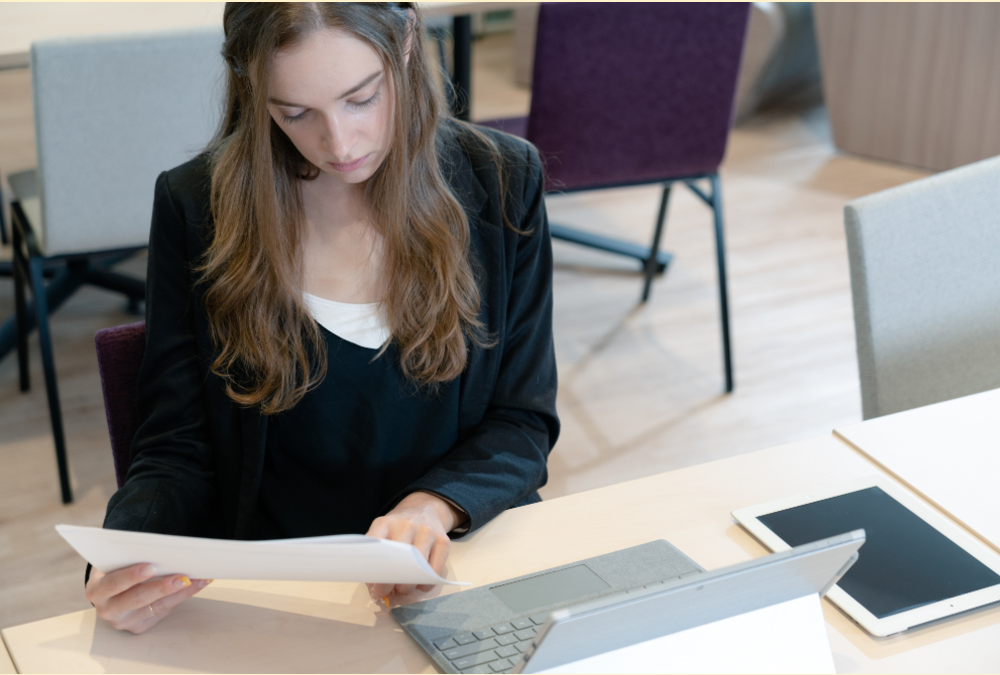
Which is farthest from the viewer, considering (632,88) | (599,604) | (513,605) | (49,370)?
(632,88)

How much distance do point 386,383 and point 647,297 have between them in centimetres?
181

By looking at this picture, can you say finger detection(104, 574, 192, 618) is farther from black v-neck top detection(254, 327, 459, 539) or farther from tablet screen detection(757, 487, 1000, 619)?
tablet screen detection(757, 487, 1000, 619)

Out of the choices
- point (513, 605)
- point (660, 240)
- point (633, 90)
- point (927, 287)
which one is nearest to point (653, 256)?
point (660, 240)

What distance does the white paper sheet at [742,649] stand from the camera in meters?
0.72

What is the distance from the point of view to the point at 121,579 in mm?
818

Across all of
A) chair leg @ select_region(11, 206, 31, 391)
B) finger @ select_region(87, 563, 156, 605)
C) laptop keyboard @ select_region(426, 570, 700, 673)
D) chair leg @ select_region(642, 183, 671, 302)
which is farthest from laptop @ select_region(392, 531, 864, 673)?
chair leg @ select_region(642, 183, 671, 302)

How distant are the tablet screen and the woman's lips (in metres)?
0.54

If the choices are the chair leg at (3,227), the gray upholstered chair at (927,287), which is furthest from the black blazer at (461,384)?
the chair leg at (3,227)

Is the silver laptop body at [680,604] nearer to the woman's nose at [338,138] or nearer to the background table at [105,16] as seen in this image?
the woman's nose at [338,138]

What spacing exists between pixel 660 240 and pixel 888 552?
2059 millimetres

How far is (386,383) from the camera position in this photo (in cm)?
112

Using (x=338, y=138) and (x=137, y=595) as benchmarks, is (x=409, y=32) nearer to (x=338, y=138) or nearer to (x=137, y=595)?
(x=338, y=138)

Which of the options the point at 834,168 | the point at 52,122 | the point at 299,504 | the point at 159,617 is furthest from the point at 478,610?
the point at 834,168

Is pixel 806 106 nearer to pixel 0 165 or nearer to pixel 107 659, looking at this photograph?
pixel 0 165
